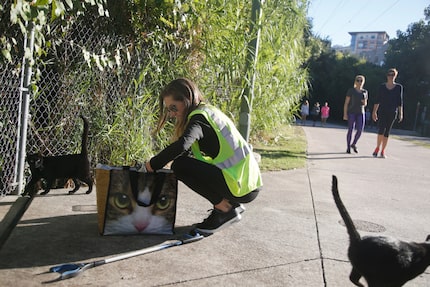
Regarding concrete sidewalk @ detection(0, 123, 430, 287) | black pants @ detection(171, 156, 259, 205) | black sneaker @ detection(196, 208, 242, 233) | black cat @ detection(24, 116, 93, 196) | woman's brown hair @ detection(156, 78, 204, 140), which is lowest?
concrete sidewalk @ detection(0, 123, 430, 287)

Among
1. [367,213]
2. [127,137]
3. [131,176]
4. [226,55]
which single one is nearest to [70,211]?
[131,176]

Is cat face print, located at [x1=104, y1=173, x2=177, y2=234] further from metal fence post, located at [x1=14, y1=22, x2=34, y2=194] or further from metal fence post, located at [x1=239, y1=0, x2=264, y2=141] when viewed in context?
metal fence post, located at [x1=239, y1=0, x2=264, y2=141]

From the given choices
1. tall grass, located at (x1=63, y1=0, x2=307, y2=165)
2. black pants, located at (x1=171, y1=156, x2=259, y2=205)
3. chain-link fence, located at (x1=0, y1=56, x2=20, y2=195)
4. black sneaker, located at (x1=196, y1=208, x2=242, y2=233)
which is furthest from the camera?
tall grass, located at (x1=63, y1=0, x2=307, y2=165)

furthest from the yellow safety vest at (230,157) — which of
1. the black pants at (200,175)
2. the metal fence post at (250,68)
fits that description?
the metal fence post at (250,68)

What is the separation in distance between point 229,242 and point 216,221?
231 mm

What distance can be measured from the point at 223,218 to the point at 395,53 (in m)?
43.4

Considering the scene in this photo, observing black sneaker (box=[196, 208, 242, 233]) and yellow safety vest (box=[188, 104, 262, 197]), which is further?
black sneaker (box=[196, 208, 242, 233])

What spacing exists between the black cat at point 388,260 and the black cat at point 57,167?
262 centimetres

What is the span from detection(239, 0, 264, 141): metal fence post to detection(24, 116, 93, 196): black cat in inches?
105

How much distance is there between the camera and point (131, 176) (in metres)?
2.94

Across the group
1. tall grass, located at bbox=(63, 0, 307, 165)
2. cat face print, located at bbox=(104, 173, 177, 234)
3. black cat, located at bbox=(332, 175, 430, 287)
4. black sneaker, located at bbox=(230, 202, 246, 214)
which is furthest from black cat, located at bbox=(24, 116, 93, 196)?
black cat, located at bbox=(332, 175, 430, 287)

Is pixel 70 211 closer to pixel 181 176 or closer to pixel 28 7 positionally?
pixel 181 176

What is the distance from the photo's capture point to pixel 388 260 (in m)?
1.98

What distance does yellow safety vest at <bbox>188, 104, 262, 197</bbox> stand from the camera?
306 centimetres
